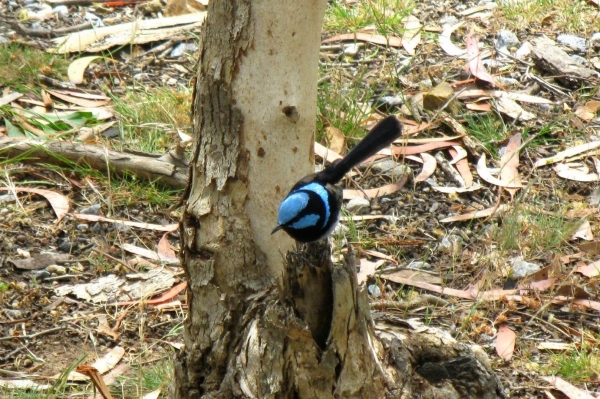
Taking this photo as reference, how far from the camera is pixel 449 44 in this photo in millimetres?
6062

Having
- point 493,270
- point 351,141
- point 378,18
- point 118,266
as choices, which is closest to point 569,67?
point 378,18

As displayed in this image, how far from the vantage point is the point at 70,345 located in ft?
12.9

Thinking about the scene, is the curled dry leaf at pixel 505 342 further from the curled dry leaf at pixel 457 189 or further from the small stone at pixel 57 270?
A: the small stone at pixel 57 270

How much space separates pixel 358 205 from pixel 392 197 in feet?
0.74

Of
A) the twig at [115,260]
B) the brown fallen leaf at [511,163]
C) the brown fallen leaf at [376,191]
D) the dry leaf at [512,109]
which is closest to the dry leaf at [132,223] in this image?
the twig at [115,260]

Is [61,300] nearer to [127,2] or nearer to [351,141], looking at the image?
[351,141]

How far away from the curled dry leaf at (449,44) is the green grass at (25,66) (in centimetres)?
265

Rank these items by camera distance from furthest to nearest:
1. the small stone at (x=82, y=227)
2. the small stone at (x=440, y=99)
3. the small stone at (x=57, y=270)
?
the small stone at (x=440, y=99) → the small stone at (x=82, y=227) → the small stone at (x=57, y=270)

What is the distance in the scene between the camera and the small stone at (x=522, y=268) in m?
4.23

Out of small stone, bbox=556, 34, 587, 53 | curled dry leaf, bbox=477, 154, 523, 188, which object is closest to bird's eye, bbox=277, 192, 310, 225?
curled dry leaf, bbox=477, 154, 523, 188

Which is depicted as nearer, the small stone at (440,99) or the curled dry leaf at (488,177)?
the curled dry leaf at (488,177)

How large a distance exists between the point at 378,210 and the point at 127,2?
3.17 metres

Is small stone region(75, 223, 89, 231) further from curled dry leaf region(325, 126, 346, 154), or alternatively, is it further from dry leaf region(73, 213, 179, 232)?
curled dry leaf region(325, 126, 346, 154)

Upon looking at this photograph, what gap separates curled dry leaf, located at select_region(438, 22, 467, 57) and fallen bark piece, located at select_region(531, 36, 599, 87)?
50 centimetres
